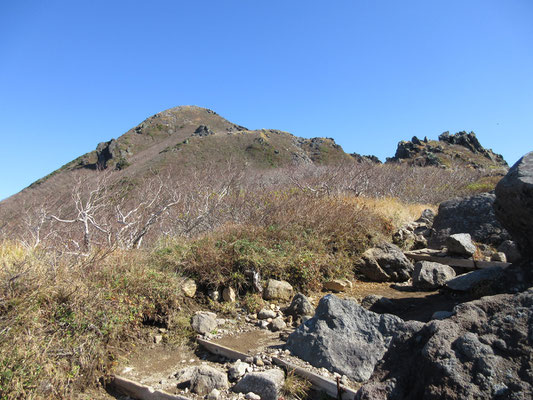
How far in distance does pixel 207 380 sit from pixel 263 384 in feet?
1.76

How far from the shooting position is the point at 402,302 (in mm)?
5094

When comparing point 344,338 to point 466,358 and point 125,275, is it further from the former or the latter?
point 125,275

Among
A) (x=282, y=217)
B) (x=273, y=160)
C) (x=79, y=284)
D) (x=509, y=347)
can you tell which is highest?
(x=273, y=160)

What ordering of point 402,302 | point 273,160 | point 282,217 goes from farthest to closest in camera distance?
1. point 273,160
2. point 282,217
3. point 402,302

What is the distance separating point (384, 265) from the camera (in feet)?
22.3

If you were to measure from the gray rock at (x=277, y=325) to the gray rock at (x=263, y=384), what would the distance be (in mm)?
1218

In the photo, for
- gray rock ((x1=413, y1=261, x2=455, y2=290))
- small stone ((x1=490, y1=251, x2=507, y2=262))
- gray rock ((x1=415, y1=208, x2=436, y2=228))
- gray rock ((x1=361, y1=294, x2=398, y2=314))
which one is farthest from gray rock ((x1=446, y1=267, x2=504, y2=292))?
gray rock ((x1=415, y1=208, x2=436, y2=228))

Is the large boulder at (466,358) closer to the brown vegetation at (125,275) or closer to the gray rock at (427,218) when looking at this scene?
the brown vegetation at (125,275)

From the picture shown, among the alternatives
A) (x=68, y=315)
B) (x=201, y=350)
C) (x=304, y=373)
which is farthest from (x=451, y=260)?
(x=68, y=315)

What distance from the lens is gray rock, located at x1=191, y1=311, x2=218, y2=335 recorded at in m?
4.24

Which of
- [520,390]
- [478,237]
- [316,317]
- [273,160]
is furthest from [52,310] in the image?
[273,160]

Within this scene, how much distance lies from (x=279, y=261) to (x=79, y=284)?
9.62 ft

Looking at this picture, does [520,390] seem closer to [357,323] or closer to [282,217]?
[357,323]

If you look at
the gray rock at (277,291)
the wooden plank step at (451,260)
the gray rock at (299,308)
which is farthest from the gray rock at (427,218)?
the gray rock at (299,308)
